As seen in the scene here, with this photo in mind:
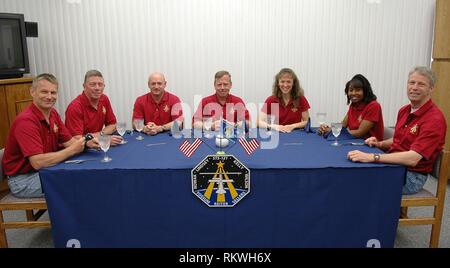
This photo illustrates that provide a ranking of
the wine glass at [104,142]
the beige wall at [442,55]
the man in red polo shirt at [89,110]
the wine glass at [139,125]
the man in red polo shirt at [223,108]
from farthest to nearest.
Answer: the beige wall at [442,55], the man in red polo shirt at [223,108], the man in red polo shirt at [89,110], the wine glass at [139,125], the wine glass at [104,142]

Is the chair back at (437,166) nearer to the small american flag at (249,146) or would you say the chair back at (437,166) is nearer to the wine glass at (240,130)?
the small american flag at (249,146)

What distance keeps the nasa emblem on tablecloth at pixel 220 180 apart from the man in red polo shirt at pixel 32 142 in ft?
2.70

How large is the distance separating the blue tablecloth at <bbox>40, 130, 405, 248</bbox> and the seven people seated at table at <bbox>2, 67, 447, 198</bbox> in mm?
178

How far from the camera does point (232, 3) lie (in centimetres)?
394

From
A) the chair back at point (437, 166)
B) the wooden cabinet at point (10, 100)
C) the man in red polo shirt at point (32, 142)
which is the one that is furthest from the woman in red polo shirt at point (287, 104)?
the wooden cabinet at point (10, 100)

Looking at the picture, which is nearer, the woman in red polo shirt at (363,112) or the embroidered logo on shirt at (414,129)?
the embroidered logo on shirt at (414,129)

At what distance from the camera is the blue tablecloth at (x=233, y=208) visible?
1.94 metres

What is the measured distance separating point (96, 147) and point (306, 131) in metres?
1.61

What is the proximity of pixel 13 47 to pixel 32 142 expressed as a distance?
2.23m

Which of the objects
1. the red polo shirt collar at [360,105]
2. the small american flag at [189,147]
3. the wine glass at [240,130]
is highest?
the red polo shirt collar at [360,105]

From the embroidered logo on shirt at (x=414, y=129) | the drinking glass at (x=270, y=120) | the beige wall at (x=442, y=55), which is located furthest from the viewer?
the beige wall at (x=442, y=55)

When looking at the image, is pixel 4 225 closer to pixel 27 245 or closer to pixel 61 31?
pixel 27 245

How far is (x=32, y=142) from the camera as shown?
2080mm
